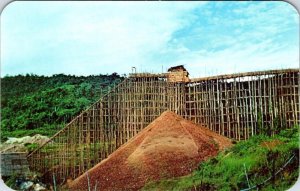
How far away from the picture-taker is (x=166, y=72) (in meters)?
8.12

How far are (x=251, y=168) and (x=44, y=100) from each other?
6371mm

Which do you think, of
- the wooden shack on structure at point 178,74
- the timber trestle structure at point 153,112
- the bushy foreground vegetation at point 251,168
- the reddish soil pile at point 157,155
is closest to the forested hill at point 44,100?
the timber trestle structure at point 153,112

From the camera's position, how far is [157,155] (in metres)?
7.09

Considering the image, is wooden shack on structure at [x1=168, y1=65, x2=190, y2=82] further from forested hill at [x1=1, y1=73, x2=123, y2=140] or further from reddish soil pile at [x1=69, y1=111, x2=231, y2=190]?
forested hill at [x1=1, y1=73, x2=123, y2=140]

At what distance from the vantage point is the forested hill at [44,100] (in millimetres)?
10375

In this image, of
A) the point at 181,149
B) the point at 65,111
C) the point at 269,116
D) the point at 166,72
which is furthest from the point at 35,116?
the point at 269,116

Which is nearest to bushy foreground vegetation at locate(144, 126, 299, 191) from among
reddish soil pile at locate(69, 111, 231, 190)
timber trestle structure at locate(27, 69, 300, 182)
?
reddish soil pile at locate(69, 111, 231, 190)

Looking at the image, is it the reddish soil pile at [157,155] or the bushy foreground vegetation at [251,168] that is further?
the reddish soil pile at [157,155]

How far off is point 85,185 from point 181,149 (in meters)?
1.52

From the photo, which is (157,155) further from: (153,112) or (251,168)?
(251,168)

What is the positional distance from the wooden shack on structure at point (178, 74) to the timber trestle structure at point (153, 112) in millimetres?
70

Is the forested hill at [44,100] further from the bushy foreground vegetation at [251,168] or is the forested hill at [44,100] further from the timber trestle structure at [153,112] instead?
the bushy foreground vegetation at [251,168]

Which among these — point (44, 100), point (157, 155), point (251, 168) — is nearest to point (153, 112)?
point (157, 155)

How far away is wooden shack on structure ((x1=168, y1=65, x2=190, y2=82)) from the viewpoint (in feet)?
26.5
